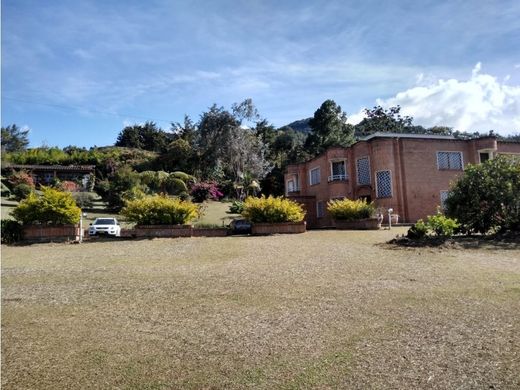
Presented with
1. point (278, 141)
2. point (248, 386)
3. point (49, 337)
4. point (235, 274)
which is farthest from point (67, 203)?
point (278, 141)

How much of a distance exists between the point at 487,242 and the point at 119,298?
12701 millimetres

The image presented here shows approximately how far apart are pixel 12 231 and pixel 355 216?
634 inches

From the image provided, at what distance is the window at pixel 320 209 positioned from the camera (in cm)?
3511

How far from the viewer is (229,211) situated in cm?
4156

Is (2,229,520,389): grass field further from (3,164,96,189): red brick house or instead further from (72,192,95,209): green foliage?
(3,164,96,189): red brick house

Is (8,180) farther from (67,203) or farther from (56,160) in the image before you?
(67,203)

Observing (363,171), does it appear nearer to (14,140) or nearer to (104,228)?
(104,228)

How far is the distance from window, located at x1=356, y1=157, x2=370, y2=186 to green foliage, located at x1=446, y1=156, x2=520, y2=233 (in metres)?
15.0

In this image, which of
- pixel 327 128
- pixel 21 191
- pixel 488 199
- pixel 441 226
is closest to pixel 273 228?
pixel 441 226

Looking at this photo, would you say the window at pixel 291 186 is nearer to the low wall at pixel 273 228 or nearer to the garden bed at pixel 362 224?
the garden bed at pixel 362 224

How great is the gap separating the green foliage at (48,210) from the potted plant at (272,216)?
7505mm

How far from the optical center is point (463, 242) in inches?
591

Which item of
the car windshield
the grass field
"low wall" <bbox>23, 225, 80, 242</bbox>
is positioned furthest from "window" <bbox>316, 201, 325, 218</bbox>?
the grass field

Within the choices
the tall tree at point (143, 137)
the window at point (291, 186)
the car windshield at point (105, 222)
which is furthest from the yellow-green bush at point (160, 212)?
the tall tree at point (143, 137)
